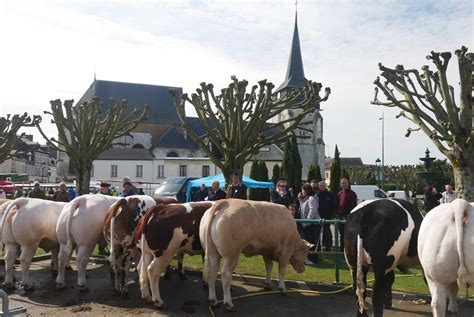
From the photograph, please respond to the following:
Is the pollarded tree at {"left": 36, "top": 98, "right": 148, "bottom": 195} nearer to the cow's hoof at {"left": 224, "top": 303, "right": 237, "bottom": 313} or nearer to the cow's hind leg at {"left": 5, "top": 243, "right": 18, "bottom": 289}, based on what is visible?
the cow's hind leg at {"left": 5, "top": 243, "right": 18, "bottom": 289}

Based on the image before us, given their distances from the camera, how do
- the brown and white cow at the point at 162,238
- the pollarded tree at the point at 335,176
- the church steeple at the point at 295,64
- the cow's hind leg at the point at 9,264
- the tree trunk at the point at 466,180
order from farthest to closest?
1. the church steeple at the point at 295,64
2. the pollarded tree at the point at 335,176
3. the tree trunk at the point at 466,180
4. the cow's hind leg at the point at 9,264
5. the brown and white cow at the point at 162,238

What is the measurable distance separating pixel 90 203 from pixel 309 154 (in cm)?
6179

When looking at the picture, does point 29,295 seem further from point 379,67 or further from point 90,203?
point 379,67

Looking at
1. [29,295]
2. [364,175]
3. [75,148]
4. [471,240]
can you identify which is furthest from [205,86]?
[364,175]

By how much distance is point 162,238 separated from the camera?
712 centimetres

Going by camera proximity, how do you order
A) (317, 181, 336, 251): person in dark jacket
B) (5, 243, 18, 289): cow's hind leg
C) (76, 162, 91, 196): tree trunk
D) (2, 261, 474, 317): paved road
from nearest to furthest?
(2, 261, 474, 317): paved road → (5, 243, 18, 289): cow's hind leg → (317, 181, 336, 251): person in dark jacket → (76, 162, 91, 196): tree trunk

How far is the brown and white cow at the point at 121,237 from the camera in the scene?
7.65m

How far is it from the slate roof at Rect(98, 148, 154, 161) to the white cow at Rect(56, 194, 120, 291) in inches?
1966

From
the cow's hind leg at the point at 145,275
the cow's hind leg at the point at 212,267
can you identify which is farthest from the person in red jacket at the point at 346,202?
the cow's hind leg at the point at 145,275

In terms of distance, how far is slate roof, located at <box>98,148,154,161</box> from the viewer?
187 feet

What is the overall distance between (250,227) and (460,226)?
11.1 feet

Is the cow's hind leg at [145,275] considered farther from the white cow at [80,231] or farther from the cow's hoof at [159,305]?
the white cow at [80,231]

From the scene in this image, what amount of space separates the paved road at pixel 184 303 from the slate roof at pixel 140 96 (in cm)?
5718

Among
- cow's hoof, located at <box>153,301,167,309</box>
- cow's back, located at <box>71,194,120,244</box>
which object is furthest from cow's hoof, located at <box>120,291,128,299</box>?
cow's back, located at <box>71,194,120,244</box>
